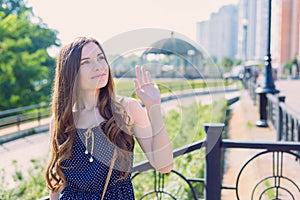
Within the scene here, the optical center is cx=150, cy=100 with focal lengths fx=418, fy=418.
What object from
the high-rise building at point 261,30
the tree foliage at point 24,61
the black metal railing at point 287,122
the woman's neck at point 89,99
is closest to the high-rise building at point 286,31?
the high-rise building at point 261,30

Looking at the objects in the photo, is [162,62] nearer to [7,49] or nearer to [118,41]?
[118,41]

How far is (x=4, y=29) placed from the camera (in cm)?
1249

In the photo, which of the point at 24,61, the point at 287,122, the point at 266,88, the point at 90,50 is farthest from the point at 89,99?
the point at 24,61

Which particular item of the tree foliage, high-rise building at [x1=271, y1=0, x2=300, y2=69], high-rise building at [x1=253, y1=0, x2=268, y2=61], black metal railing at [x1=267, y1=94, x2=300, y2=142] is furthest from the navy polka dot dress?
A: high-rise building at [x1=253, y1=0, x2=268, y2=61]

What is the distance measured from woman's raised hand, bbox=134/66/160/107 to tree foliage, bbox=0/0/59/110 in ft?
37.5

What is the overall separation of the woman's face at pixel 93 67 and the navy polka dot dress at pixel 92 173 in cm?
19

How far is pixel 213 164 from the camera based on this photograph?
111 inches

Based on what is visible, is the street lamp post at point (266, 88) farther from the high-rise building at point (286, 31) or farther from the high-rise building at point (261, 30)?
the high-rise building at point (261, 30)

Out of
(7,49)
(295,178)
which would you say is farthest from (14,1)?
(295,178)

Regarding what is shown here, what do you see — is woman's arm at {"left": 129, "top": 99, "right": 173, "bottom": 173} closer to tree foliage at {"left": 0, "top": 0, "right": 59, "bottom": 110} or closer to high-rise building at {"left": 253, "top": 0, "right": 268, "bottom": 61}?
tree foliage at {"left": 0, "top": 0, "right": 59, "bottom": 110}

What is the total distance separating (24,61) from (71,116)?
45.2ft

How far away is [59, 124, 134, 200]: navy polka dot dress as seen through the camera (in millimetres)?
1741

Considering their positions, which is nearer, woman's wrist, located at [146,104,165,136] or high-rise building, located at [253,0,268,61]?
woman's wrist, located at [146,104,165,136]

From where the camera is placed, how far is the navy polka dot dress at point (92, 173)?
1741 mm
